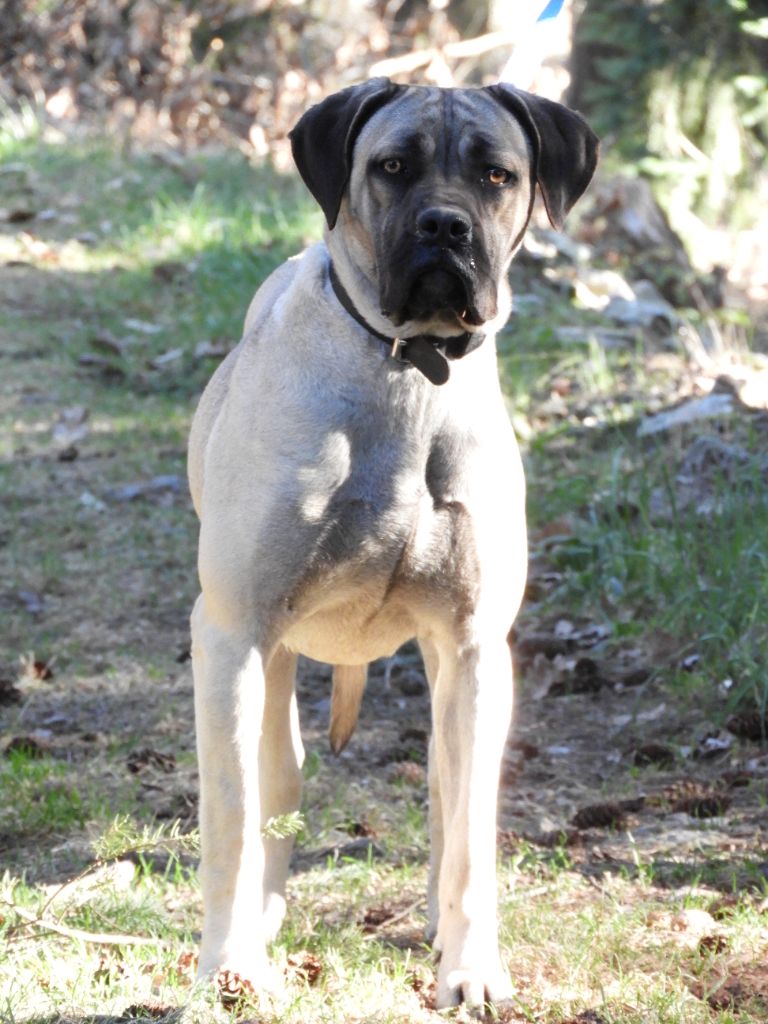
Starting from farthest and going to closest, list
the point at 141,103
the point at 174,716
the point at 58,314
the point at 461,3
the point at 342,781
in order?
the point at 461,3 → the point at 141,103 → the point at 58,314 → the point at 174,716 → the point at 342,781

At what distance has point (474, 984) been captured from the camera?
122 inches

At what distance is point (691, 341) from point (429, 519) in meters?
4.73

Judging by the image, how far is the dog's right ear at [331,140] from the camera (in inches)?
125

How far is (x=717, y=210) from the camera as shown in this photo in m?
9.68

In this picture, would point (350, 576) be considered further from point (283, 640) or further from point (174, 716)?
point (174, 716)

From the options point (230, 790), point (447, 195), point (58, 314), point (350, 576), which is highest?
point (447, 195)

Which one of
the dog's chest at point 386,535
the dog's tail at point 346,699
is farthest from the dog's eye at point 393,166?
the dog's tail at point 346,699

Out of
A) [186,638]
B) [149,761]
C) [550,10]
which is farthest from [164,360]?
[550,10]

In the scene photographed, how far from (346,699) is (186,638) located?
1.70 metres

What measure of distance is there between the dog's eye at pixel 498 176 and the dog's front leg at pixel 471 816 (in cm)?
93

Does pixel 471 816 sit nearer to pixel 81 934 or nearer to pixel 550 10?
pixel 81 934

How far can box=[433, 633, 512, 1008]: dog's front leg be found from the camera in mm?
3137

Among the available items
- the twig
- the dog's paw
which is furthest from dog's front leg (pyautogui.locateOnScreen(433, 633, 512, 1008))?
the twig

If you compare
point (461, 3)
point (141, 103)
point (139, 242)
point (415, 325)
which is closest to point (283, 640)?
point (415, 325)
